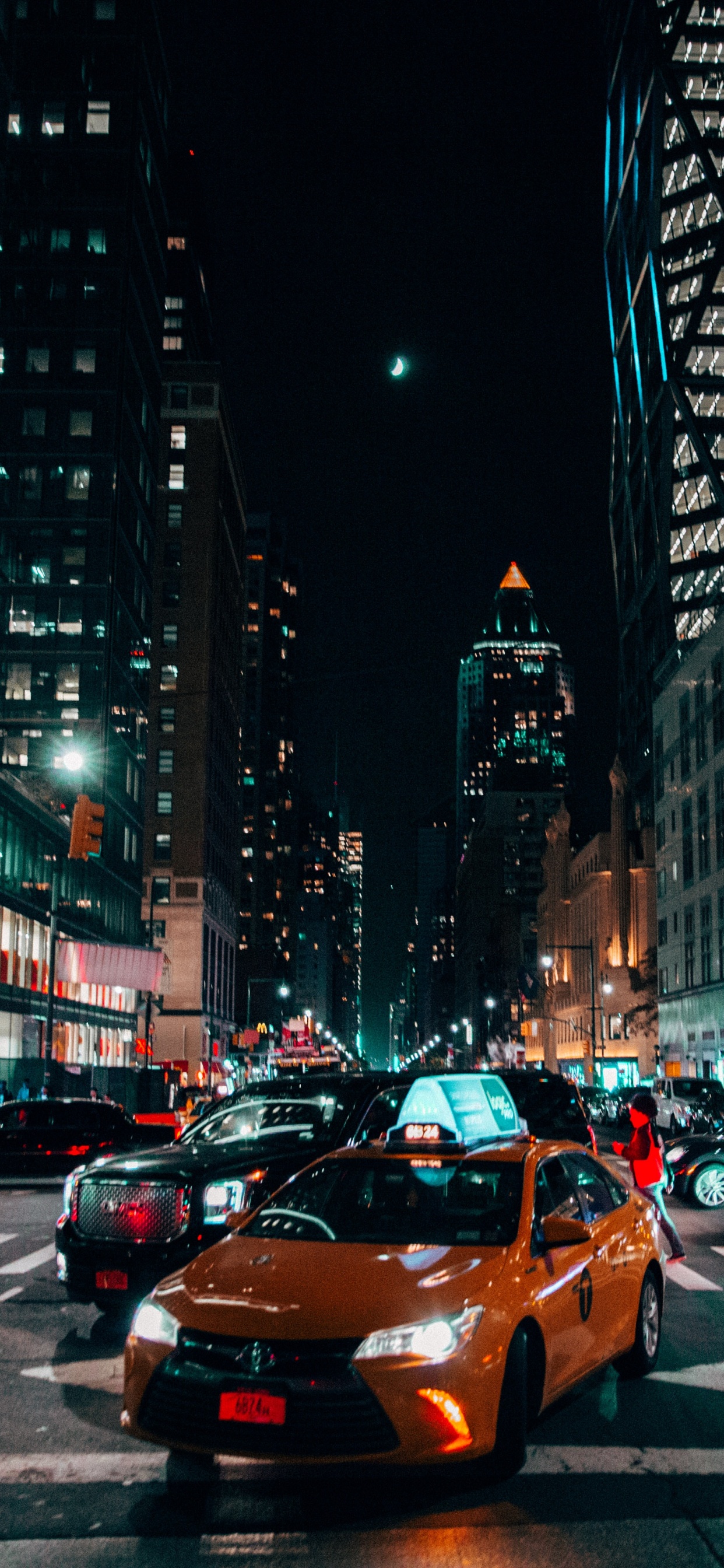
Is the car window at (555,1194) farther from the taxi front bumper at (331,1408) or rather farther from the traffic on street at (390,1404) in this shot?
the taxi front bumper at (331,1408)

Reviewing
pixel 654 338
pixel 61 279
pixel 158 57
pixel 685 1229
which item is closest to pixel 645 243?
pixel 654 338

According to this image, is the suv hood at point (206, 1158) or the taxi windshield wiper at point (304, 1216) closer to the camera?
the taxi windshield wiper at point (304, 1216)

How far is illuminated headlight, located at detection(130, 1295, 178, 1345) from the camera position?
6.00 metres

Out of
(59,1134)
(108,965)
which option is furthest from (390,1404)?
(108,965)

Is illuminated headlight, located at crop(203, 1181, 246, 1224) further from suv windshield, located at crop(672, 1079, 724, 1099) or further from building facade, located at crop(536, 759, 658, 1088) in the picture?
building facade, located at crop(536, 759, 658, 1088)

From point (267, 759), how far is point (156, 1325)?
18301cm

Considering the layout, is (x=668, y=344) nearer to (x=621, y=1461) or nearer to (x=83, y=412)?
(x=83, y=412)

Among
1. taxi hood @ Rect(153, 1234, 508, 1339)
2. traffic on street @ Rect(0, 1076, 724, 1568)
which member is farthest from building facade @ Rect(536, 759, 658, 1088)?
taxi hood @ Rect(153, 1234, 508, 1339)

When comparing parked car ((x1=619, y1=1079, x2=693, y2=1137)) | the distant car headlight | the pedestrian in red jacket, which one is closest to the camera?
the distant car headlight

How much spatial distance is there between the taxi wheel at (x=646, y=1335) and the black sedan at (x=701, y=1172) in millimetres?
11015

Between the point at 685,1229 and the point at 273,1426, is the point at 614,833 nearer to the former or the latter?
the point at 685,1229

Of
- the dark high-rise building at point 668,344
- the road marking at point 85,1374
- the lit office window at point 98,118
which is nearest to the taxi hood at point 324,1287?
the road marking at point 85,1374

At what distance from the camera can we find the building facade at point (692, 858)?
64.7 meters

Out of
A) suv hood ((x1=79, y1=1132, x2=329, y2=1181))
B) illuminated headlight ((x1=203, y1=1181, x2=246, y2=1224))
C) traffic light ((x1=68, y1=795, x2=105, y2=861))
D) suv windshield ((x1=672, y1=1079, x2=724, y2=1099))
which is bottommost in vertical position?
suv windshield ((x1=672, y1=1079, x2=724, y2=1099))
